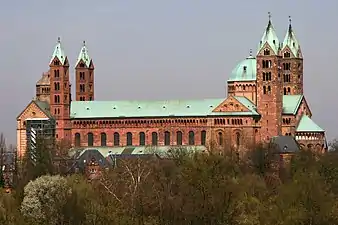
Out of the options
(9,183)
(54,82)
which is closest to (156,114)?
(54,82)

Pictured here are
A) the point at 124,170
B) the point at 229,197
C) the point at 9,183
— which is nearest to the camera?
the point at 229,197

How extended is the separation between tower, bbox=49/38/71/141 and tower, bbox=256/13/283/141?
2014 centimetres

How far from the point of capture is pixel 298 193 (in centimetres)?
5919

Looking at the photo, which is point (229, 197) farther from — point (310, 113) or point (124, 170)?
point (310, 113)

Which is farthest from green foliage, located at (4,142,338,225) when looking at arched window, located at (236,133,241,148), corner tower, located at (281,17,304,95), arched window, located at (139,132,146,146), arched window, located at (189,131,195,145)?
corner tower, located at (281,17,304,95)

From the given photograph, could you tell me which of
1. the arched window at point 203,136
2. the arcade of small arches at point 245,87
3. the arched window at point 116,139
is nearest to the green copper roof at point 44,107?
the arched window at point 116,139

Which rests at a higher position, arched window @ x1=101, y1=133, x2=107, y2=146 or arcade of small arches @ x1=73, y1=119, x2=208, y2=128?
arcade of small arches @ x1=73, y1=119, x2=208, y2=128

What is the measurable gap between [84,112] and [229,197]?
227 ft

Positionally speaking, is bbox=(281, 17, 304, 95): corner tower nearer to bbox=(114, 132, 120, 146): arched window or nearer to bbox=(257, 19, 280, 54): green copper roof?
bbox=(257, 19, 280, 54): green copper roof

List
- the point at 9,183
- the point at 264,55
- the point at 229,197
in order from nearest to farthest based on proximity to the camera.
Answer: the point at 229,197
the point at 9,183
the point at 264,55

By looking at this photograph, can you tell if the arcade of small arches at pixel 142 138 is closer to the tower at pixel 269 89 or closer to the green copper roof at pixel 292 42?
the tower at pixel 269 89

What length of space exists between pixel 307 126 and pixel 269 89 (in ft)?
17.9

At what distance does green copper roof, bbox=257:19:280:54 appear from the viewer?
11919cm

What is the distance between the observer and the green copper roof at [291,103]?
12119cm
